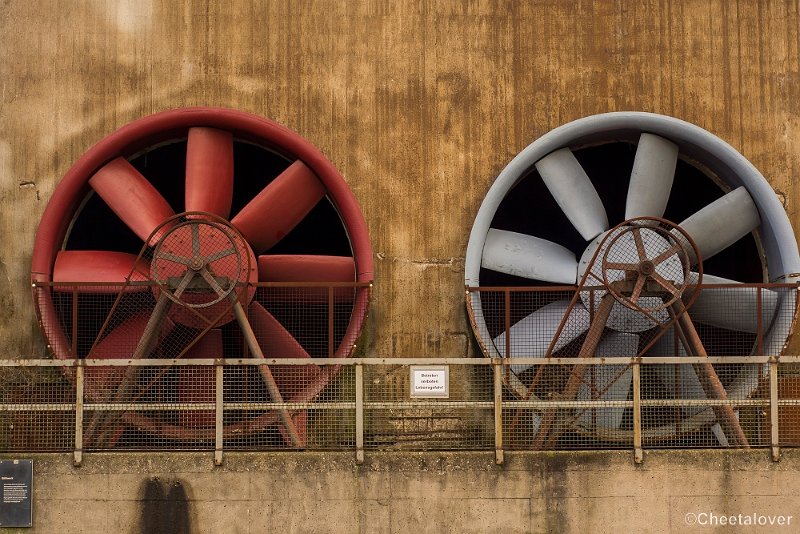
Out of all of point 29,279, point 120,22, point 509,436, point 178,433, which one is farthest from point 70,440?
point 120,22

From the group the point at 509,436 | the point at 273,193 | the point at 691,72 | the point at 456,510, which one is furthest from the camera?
the point at 691,72

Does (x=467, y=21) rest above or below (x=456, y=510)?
above

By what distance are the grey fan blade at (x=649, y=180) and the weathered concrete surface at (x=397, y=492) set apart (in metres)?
3.89

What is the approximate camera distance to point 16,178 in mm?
13953

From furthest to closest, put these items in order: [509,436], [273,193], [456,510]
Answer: [273,193] → [509,436] → [456,510]

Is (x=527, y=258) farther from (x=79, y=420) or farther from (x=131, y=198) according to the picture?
(x=79, y=420)

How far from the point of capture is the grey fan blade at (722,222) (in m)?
13.7

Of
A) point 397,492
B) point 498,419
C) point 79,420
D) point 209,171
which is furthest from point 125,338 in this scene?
point 498,419

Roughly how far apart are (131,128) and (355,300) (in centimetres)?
339

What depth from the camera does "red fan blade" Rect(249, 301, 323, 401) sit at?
42.0 ft

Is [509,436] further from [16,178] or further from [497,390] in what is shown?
[16,178]

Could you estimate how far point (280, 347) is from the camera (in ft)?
43.8

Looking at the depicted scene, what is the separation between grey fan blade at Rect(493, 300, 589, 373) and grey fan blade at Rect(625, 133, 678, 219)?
1.37m

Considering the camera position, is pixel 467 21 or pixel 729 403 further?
pixel 467 21
